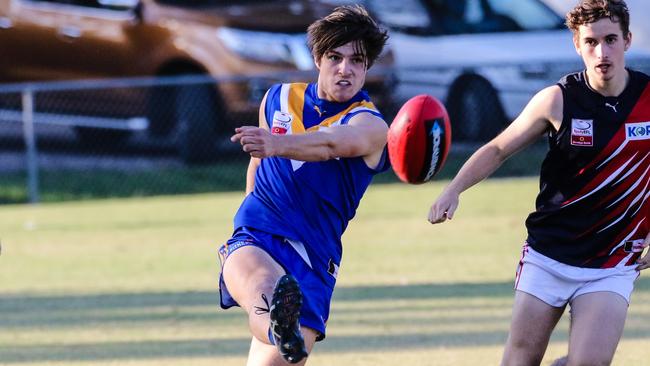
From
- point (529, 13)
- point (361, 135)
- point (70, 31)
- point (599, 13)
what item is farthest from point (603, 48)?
point (70, 31)

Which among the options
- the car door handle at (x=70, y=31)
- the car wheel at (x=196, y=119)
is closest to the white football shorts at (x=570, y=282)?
the car wheel at (x=196, y=119)

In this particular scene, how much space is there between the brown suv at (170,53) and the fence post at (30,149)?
60cm

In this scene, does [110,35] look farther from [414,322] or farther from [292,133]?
[292,133]

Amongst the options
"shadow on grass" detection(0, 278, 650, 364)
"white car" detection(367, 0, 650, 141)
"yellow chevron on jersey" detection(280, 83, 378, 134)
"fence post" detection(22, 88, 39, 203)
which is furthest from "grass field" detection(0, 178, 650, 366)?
"white car" detection(367, 0, 650, 141)

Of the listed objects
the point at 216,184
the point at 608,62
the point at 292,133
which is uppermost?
the point at 608,62

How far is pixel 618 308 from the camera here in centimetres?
536

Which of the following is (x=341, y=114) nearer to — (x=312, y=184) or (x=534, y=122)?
(x=312, y=184)

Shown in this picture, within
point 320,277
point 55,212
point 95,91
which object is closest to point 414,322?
point 320,277

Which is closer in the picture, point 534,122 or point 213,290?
point 534,122

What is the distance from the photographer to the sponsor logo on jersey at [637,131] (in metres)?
5.46

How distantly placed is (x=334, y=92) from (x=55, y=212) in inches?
390

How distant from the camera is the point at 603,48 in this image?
5.41 m

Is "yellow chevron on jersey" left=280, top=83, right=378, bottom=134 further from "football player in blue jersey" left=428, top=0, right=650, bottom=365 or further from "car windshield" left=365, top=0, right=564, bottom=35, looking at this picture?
"car windshield" left=365, top=0, right=564, bottom=35

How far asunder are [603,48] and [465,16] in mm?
11412
